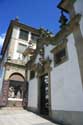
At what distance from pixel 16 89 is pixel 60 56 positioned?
817 cm

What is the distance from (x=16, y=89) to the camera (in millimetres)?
14711

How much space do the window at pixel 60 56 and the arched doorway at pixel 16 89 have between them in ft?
23.8

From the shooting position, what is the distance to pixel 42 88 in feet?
34.7

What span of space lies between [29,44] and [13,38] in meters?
2.44

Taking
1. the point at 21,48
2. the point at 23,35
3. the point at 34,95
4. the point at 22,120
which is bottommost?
the point at 22,120

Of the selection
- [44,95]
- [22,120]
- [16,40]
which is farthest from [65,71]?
[16,40]

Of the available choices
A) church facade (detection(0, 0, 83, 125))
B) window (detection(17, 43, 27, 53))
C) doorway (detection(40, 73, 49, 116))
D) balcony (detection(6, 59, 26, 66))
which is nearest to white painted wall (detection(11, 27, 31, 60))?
window (detection(17, 43, 27, 53))

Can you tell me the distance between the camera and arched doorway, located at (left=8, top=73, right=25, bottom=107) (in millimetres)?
13977

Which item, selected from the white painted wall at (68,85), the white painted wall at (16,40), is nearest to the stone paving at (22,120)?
the white painted wall at (68,85)

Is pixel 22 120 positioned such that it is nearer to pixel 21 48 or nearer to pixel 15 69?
pixel 15 69

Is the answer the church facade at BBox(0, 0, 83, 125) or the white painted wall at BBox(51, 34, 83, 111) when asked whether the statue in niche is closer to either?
the church facade at BBox(0, 0, 83, 125)

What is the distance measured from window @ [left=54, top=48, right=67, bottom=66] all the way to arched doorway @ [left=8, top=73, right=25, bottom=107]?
7.24 m

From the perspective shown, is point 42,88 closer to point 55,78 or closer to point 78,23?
point 55,78

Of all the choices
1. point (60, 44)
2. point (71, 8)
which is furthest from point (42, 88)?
point (71, 8)
